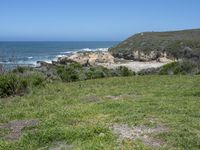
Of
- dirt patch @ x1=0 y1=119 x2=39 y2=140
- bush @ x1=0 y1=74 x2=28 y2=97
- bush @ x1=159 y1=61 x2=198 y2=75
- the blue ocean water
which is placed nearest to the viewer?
dirt patch @ x1=0 y1=119 x2=39 y2=140

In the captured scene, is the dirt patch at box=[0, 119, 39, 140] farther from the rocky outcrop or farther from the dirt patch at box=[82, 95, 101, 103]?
the rocky outcrop

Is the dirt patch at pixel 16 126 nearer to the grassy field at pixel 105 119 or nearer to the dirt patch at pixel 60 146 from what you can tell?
the grassy field at pixel 105 119

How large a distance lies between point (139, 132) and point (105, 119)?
1.37 metres

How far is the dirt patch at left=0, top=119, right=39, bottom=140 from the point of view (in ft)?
25.9

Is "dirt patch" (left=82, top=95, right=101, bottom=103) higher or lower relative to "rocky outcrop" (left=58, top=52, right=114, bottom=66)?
higher

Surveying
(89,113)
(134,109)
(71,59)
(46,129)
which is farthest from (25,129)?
(71,59)

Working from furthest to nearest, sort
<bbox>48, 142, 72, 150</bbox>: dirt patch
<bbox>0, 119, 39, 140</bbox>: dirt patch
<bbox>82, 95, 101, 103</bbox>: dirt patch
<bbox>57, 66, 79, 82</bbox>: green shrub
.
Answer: <bbox>57, 66, 79, 82</bbox>: green shrub < <bbox>82, 95, 101, 103</bbox>: dirt patch < <bbox>0, 119, 39, 140</bbox>: dirt patch < <bbox>48, 142, 72, 150</bbox>: dirt patch

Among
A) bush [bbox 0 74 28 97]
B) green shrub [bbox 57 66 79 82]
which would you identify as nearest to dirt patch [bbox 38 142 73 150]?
bush [bbox 0 74 28 97]

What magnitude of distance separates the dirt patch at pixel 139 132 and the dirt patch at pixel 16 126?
71.1 inches

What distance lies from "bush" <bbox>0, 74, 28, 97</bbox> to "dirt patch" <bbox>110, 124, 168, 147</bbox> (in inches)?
262

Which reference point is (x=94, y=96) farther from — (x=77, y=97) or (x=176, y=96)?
(x=176, y=96)

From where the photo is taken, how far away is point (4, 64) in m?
16.3

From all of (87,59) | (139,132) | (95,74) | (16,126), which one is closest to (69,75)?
(95,74)

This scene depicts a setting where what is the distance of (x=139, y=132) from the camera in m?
7.57
